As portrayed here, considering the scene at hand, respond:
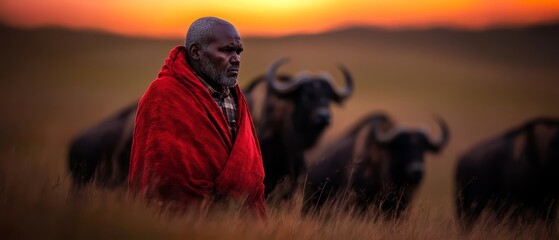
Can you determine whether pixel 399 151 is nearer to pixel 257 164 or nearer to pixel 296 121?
pixel 296 121

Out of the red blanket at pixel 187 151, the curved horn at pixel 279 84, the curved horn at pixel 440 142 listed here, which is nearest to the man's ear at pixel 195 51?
the red blanket at pixel 187 151

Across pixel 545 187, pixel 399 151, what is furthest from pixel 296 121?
pixel 545 187

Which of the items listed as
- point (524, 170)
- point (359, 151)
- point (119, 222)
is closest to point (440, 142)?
point (359, 151)

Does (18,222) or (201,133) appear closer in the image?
(18,222)

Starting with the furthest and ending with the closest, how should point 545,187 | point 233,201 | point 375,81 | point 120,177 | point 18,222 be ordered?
point 375,81 → point 545,187 → point 120,177 → point 233,201 → point 18,222

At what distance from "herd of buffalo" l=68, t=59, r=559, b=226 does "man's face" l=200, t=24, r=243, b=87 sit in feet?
19.5

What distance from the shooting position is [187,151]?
528 cm

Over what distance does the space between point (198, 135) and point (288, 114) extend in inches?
336

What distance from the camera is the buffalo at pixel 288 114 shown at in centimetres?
1204

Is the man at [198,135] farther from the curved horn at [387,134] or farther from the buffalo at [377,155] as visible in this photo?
the curved horn at [387,134]

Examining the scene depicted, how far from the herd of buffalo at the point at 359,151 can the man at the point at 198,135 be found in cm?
592

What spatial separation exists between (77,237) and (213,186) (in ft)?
4.77

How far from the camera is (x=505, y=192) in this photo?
1344 centimetres

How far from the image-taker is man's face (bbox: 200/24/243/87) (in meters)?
5.59
